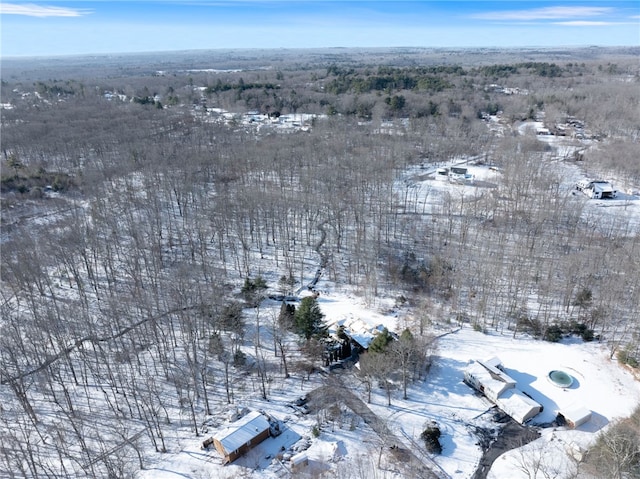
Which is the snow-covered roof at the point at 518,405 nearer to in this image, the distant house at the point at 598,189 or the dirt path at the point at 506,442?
the dirt path at the point at 506,442

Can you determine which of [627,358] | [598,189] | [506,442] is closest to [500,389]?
[506,442]

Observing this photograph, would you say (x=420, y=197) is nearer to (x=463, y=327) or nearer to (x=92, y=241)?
(x=463, y=327)

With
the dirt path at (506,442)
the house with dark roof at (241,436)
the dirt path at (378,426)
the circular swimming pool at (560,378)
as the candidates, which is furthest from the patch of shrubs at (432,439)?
the circular swimming pool at (560,378)

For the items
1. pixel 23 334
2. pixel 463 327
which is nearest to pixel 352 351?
pixel 463 327

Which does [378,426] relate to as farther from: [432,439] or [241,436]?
[241,436]

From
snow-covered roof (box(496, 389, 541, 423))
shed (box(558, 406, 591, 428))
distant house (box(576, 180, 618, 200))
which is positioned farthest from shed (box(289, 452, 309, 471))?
distant house (box(576, 180, 618, 200))
